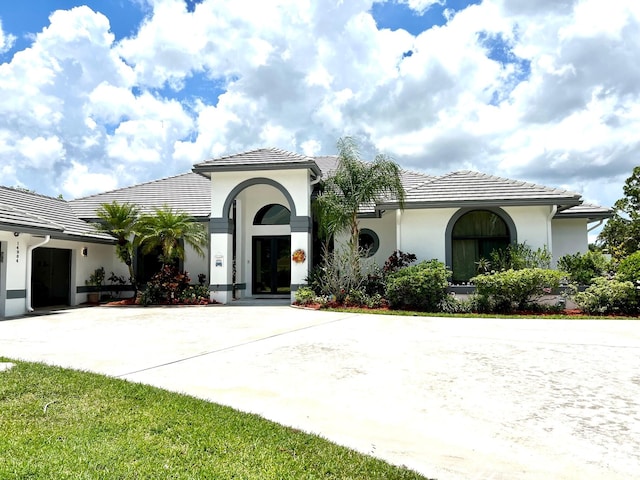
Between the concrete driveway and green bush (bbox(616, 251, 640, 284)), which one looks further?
green bush (bbox(616, 251, 640, 284))

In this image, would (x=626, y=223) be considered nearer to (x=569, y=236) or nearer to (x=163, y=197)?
(x=569, y=236)

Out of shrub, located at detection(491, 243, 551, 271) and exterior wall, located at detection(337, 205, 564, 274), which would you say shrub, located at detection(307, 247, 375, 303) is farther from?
shrub, located at detection(491, 243, 551, 271)

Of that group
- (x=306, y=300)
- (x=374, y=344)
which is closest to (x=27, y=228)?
(x=306, y=300)

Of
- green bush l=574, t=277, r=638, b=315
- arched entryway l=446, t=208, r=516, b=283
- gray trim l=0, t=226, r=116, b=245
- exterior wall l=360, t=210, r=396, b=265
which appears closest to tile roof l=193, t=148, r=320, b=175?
exterior wall l=360, t=210, r=396, b=265

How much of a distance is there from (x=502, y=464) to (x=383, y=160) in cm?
1294

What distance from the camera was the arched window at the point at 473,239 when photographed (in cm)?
1561

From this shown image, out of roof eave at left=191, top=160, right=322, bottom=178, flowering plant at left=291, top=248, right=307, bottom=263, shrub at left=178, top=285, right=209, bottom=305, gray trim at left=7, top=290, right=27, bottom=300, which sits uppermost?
roof eave at left=191, top=160, right=322, bottom=178

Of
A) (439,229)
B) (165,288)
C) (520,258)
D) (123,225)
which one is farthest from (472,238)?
(123,225)

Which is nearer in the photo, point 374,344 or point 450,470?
point 450,470

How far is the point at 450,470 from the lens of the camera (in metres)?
3.33

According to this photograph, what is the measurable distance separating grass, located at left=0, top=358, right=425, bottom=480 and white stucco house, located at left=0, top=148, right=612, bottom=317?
1064cm

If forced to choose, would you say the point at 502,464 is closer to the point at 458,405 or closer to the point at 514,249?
the point at 458,405

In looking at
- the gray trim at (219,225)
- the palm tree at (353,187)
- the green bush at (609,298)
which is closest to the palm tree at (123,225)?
the gray trim at (219,225)

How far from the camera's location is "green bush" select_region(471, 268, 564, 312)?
12.8 m
